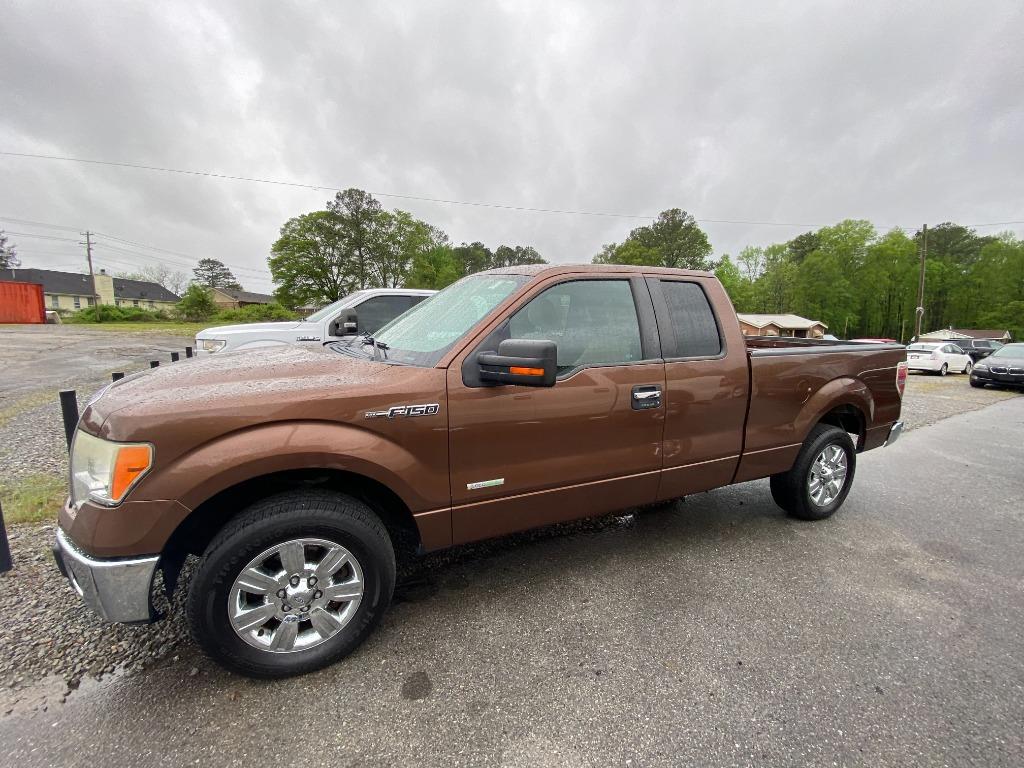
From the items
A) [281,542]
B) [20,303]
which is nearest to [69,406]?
[281,542]

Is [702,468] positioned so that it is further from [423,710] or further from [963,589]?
[423,710]

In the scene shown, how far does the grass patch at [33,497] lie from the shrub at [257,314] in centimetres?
3877

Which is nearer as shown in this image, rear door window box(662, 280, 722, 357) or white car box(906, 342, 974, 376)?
rear door window box(662, 280, 722, 357)

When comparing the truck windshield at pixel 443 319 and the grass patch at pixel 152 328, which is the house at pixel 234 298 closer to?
the grass patch at pixel 152 328

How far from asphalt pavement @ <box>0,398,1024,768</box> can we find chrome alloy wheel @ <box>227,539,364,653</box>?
21 cm

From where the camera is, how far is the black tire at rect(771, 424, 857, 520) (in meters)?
3.58

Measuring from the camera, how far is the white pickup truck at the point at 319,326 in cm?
616

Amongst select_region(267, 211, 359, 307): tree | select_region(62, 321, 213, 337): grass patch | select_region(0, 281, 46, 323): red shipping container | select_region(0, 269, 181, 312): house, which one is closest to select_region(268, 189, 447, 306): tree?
select_region(267, 211, 359, 307): tree

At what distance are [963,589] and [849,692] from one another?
1.58 meters

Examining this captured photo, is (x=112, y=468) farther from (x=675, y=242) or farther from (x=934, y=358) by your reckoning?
(x=675, y=242)

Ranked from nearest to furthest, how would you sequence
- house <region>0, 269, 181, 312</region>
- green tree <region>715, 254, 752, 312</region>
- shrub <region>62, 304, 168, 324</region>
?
shrub <region>62, 304, 168, 324</region>, house <region>0, 269, 181, 312</region>, green tree <region>715, 254, 752, 312</region>

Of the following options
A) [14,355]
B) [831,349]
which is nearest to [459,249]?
[14,355]

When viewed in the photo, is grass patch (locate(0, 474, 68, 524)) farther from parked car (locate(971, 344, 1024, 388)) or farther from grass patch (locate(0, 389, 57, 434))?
parked car (locate(971, 344, 1024, 388))

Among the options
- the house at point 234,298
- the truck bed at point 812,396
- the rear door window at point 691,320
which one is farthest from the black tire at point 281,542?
the house at point 234,298
